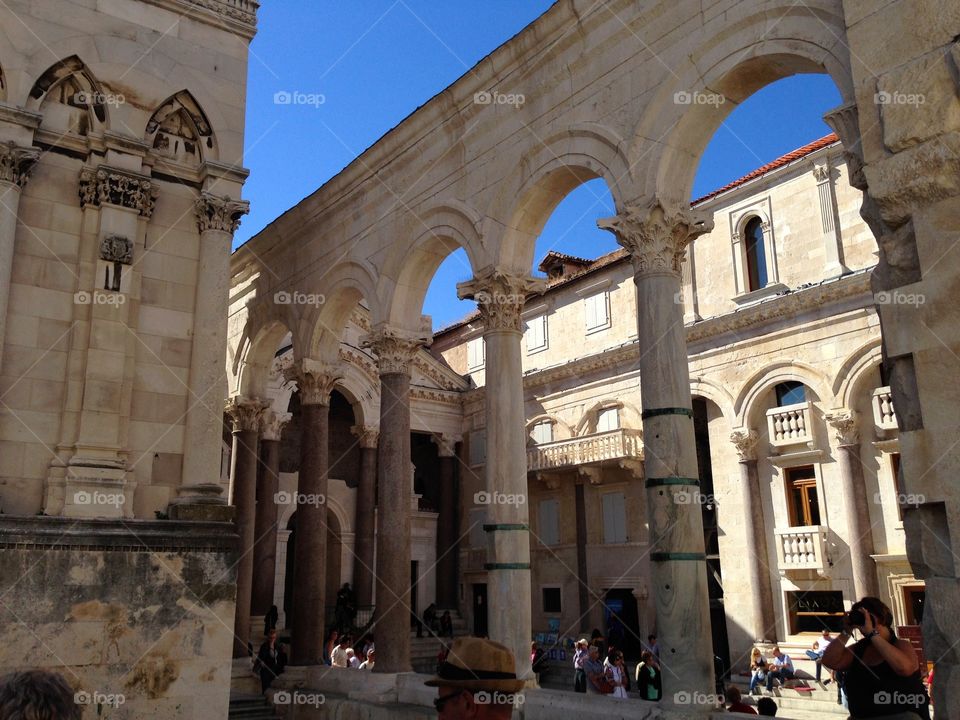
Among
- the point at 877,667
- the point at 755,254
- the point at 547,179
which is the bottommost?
the point at 877,667

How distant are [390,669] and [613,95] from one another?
794 cm

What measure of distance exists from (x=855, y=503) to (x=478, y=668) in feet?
58.1

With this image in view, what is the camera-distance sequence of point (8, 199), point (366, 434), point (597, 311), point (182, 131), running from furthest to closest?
point (366, 434), point (597, 311), point (182, 131), point (8, 199)

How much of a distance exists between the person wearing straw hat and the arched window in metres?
19.5

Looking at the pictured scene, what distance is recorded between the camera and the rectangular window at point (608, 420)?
23688 mm

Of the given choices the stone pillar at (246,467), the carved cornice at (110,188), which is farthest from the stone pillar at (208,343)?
the stone pillar at (246,467)

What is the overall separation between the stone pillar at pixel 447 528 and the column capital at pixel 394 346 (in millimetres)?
13937

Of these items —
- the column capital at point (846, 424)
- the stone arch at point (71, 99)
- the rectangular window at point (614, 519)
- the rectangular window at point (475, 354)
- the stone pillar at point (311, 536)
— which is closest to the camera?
the stone arch at point (71, 99)

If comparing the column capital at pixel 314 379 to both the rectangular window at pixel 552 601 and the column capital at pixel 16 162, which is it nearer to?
the column capital at pixel 16 162

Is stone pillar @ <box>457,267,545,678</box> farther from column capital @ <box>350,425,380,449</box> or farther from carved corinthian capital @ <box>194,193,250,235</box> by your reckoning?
column capital @ <box>350,425,380,449</box>

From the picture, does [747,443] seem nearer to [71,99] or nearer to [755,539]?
[755,539]

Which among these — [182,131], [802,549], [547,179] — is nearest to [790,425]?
[802,549]

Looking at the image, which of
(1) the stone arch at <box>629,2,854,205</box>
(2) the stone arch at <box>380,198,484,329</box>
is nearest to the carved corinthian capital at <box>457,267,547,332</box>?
(2) the stone arch at <box>380,198,484,329</box>

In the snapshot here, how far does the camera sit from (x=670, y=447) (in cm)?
888
